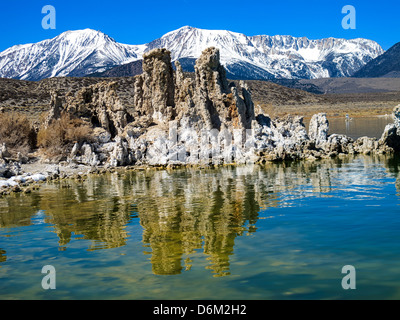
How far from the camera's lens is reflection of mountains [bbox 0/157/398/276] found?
1085 cm

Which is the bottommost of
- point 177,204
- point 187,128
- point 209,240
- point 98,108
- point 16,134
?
point 209,240

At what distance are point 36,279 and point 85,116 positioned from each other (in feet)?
78.6

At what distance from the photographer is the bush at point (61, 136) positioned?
28.9 m

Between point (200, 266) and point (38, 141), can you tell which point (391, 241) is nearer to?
point (200, 266)

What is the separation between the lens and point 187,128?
2916 cm

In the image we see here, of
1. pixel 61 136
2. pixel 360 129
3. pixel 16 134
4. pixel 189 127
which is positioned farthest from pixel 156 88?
pixel 360 129

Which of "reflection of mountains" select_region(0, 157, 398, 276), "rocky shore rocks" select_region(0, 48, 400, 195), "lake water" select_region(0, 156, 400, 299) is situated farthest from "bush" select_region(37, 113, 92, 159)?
"lake water" select_region(0, 156, 400, 299)

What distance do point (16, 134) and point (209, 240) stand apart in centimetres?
2276

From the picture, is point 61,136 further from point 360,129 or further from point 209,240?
point 360,129

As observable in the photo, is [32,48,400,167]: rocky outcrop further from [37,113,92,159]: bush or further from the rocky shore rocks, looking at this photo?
[37,113,92,159]: bush

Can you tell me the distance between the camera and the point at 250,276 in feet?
27.5

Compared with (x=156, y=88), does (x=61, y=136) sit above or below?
below

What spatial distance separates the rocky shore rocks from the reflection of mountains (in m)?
2.83
